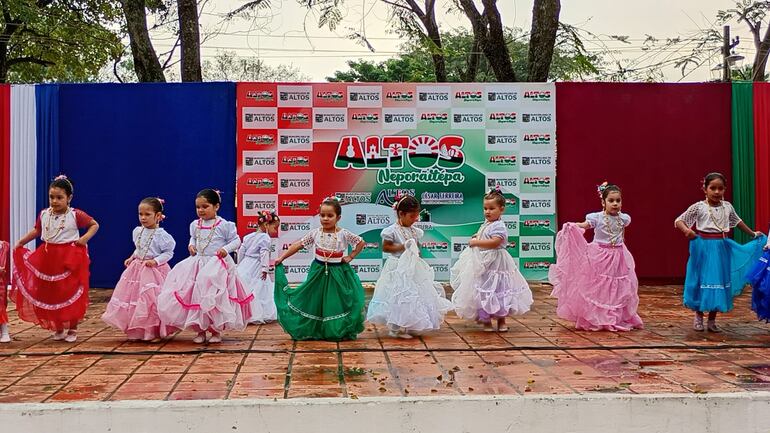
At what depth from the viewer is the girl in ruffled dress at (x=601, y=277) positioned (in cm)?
674

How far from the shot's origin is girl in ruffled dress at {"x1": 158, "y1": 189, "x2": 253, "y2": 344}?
234 inches

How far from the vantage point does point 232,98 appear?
31.7 ft

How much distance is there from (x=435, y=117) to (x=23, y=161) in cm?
533

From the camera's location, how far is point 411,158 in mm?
9734

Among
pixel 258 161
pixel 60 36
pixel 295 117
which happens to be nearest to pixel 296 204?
pixel 258 161

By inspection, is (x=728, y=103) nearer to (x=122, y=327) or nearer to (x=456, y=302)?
(x=456, y=302)

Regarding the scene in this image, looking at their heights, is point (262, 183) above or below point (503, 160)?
below

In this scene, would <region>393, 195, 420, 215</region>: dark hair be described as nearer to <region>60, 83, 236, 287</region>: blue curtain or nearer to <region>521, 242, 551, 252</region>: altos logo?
<region>521, 242, 551, 252</region>: altos logo

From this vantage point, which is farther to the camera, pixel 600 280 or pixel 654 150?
pixel 654 150

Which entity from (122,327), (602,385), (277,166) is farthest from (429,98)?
(602,385)

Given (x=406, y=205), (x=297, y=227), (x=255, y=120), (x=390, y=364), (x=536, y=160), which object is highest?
(x=255, y=120)

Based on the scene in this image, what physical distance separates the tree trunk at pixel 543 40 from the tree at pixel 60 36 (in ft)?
31.9

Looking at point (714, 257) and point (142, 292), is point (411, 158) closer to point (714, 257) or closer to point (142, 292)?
point (714, 257)

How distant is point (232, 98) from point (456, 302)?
14.8 feet
